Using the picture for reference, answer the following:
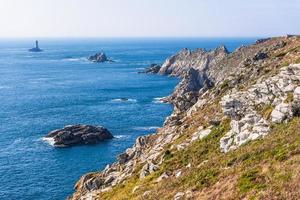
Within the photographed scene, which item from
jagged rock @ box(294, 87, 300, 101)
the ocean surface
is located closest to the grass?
jagged rock @ box(294, 87, 300, 101)

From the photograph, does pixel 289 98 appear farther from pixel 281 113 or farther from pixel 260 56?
pixel 260 56

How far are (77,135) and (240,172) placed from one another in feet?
309

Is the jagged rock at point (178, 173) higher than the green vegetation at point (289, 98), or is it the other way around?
the green vegetation at point (289, 98)

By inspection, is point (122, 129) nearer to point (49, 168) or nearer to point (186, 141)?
point (49, 168)

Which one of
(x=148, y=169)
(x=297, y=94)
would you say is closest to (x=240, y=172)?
(x=297, y=94)

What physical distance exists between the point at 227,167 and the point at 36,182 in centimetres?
6087

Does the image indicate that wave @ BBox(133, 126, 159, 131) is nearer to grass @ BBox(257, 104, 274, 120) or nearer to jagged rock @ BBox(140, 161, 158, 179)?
jagged rock @ BBox(140, 161, 158, 179)

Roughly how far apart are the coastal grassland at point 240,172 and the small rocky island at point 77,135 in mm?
73268

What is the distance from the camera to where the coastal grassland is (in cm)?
3198

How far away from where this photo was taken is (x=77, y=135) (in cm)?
12694

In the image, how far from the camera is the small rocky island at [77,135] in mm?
124062

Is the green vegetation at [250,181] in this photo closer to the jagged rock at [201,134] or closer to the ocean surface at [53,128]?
the jagged rock at [201,134]

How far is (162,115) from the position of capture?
15612 cm

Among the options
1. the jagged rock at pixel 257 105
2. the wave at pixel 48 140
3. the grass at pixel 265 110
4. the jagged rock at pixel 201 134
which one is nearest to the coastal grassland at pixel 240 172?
the jagged rock at pixel 257 105
